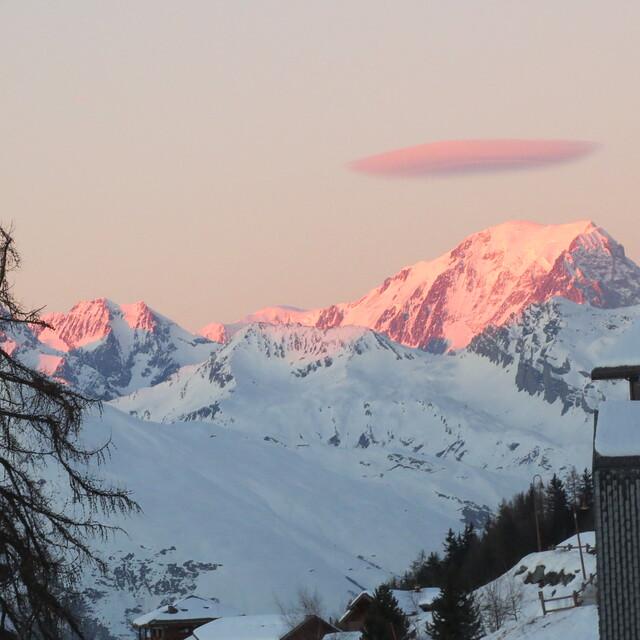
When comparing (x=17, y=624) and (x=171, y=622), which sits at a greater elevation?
(x=17, y=624)

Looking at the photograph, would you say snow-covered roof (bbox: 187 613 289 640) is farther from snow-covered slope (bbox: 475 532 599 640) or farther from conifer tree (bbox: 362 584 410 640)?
conifer tree (bbox: 362 584 410 640)

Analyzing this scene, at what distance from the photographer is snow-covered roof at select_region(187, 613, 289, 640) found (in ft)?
375

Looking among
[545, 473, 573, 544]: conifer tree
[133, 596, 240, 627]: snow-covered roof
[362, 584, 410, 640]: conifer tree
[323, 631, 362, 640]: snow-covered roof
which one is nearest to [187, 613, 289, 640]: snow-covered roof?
[323, 631, 362, 640]: snow-covered roof

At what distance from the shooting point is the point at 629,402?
26.6 meters

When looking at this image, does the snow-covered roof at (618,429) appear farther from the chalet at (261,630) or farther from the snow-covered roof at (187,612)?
the snow-covered roof at (187,612)

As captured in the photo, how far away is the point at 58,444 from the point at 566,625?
45103mm

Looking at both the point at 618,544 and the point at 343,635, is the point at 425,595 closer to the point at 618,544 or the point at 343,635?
the point at 343,635

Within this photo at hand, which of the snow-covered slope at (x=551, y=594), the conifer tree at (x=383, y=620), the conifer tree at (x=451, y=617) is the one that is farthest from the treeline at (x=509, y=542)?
the conifer tree at (x=383, y=620)

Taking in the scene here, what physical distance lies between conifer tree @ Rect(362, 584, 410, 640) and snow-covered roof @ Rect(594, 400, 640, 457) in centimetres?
3920

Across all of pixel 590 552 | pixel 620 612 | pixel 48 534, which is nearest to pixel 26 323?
pixel 48 534

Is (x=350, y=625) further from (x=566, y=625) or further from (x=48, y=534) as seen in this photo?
(x=48, y=534)

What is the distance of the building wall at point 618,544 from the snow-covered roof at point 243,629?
90.8m

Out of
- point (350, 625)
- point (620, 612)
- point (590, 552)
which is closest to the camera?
point (620, 612)

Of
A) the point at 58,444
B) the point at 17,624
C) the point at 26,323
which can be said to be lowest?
the point at 17,624
